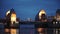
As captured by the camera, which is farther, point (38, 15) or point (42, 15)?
point (42, 15)

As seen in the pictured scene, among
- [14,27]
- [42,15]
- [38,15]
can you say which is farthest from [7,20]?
[42,15]

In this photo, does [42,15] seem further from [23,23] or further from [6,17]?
[6,17]

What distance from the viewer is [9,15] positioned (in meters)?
4.86

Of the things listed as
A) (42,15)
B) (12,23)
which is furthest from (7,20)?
(42,15)

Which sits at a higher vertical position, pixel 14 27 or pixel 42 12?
pixel 42 12

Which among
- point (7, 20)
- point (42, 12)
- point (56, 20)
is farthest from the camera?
point (42, 12)

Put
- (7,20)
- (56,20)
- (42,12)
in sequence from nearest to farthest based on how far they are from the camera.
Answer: (7,20) < (56,20) < (42,12)

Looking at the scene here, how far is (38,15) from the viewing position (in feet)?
16.8

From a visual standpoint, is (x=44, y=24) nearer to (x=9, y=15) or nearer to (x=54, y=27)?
(x=54, y=27)

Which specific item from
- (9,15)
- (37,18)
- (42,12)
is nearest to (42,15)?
(42,12)

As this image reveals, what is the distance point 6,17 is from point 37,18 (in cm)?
69

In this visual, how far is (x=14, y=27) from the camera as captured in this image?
5012mm

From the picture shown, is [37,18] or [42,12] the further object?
[42,12]

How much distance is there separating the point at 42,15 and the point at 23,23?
2.23ft
